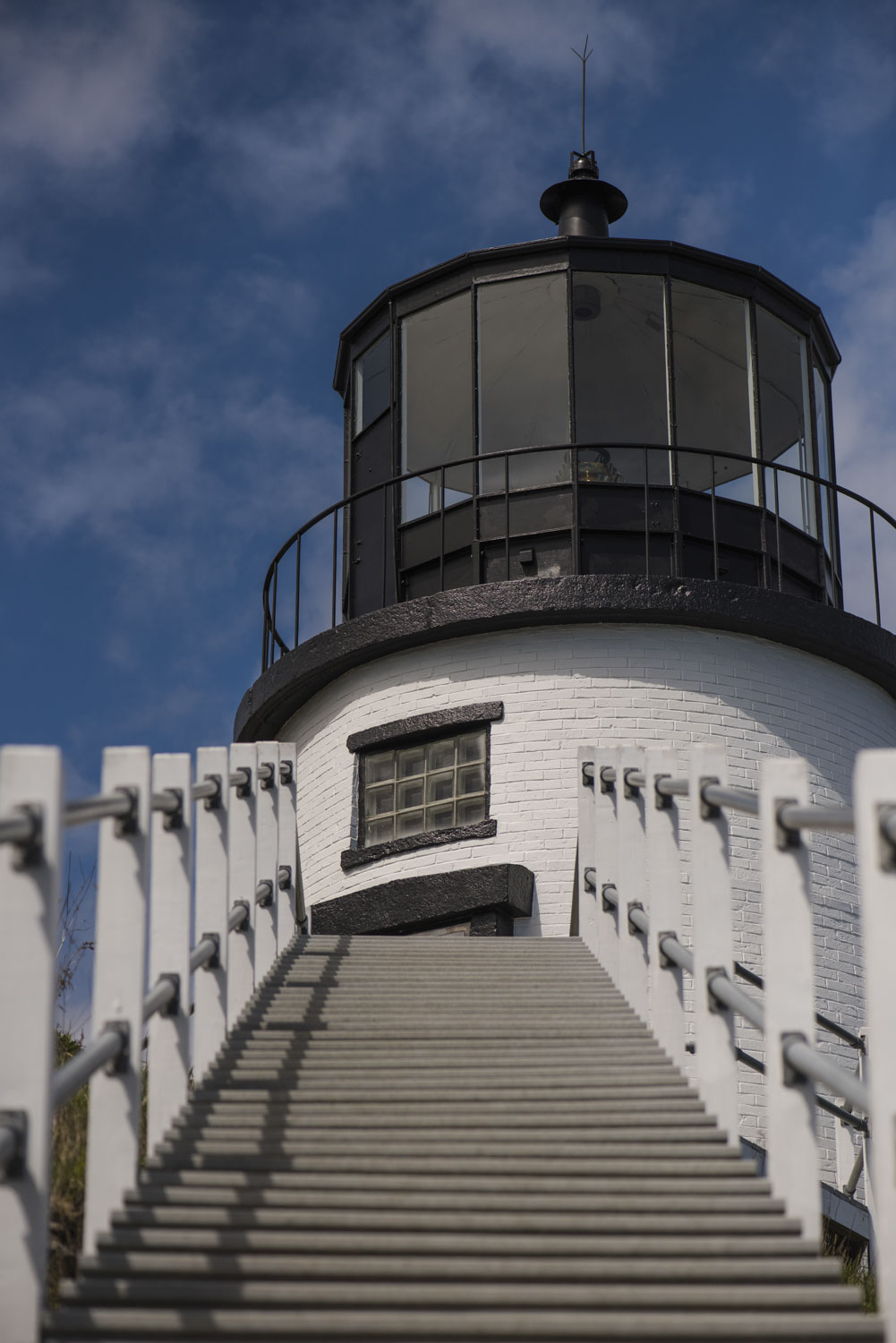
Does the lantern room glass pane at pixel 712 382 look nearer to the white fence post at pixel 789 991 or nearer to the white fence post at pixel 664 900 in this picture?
the white fence post at pixel 664 900

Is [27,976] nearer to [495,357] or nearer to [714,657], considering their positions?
[714,657]

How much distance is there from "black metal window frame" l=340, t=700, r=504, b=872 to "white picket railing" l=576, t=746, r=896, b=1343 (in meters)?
3.53

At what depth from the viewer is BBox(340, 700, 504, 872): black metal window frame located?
11.0m

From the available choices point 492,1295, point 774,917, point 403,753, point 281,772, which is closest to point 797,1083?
point 774,917

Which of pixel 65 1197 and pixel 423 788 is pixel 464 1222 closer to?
pixel 65 1197

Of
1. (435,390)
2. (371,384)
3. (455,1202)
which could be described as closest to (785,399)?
(435,390)

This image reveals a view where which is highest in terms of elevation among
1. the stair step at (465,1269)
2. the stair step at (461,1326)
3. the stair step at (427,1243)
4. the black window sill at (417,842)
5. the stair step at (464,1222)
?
the black window sill at (417,842)

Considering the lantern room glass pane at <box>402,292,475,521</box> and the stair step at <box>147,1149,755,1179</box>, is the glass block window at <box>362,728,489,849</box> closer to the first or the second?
the lantern room glass pane at <box>402,292,475,521</box>

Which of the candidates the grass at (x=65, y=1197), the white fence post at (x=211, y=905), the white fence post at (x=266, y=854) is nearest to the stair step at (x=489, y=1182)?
the grass at (x=65, y=1197)

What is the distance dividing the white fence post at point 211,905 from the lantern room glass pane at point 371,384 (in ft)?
24.5

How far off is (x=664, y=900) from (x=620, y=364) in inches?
304

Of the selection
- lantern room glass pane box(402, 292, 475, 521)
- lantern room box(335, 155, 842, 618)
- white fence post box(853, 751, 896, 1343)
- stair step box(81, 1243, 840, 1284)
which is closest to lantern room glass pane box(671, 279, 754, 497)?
lantern room box(335, 155, 842, 618)

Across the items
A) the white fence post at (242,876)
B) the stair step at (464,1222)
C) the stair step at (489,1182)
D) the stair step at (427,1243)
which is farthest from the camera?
the white fence post at (242,876)

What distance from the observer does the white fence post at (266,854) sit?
6.68 meters
